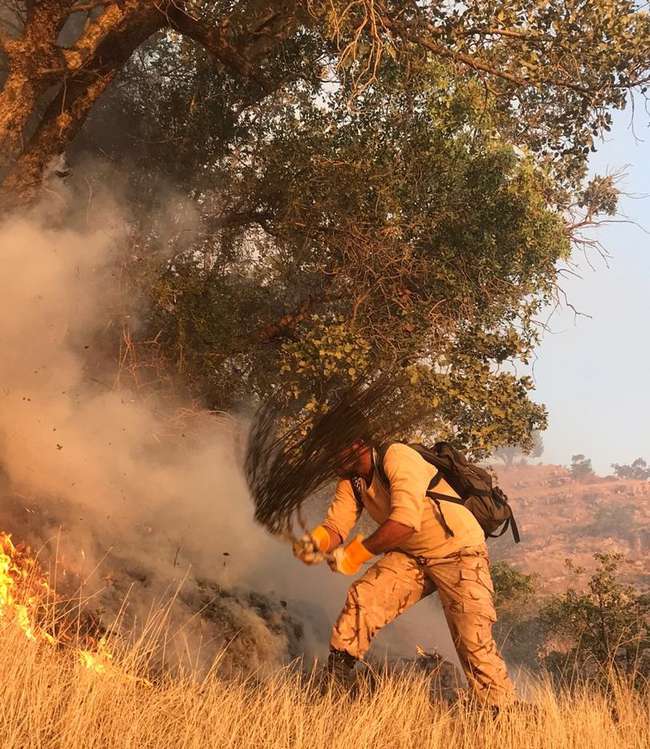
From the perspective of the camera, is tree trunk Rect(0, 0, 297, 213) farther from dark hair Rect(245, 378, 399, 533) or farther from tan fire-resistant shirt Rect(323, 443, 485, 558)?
tan fire-resistant shirt Rect(323, 443, 485, 558)

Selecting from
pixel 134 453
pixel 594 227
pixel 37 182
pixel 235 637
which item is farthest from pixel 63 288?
pixel 594 227

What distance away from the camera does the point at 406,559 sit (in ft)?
15.5

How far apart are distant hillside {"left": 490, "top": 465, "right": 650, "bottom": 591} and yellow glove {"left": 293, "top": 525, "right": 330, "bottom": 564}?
33191mm

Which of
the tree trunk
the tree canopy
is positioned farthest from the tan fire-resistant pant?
the tree trunk

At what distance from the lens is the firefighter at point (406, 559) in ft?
14.3

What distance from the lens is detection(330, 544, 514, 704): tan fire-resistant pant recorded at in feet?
14.4

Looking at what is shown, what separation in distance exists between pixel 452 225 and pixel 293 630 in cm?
508

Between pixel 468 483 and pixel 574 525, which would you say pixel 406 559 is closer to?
pixel 468 483

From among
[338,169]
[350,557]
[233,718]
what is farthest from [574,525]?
[233,718]

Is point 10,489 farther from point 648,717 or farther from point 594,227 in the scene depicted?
point 594,227

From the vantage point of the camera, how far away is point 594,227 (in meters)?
11.0

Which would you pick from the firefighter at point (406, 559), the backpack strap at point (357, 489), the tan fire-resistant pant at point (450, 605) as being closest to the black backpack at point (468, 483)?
the backpack strap at point (357, 489)

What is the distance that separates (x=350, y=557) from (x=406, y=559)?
46 centimetres

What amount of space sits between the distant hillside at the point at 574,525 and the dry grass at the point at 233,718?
3320 centimetres
